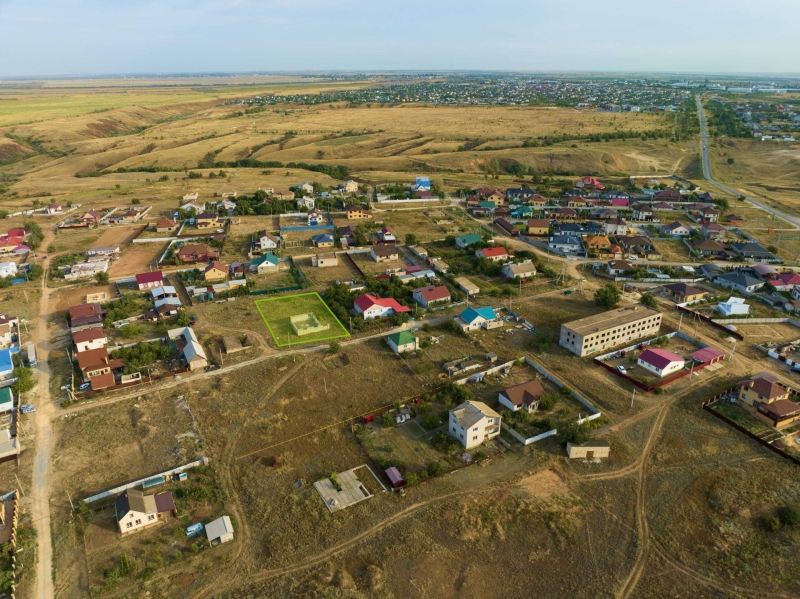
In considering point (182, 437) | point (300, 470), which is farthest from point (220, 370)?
point (300, 470)

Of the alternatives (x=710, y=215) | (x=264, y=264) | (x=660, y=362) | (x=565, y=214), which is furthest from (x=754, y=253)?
(x=264, y=264)

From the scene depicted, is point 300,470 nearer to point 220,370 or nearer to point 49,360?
point 220,370

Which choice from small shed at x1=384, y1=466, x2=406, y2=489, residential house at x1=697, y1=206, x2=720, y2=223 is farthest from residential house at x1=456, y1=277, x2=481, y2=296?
residential house at x1=697, y1=206, x2=720, y2=223

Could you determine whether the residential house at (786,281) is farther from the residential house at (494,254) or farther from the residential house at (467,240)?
the residential house at (467,240)

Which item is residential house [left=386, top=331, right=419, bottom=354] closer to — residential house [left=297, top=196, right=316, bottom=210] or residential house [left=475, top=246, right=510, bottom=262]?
residential house [left=475, top=246, right=510, bottom=262]

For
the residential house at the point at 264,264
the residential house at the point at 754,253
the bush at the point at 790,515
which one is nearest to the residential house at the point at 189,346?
the residential house at the point at 264,264

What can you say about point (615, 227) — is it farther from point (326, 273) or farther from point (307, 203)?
point (307, 203)
